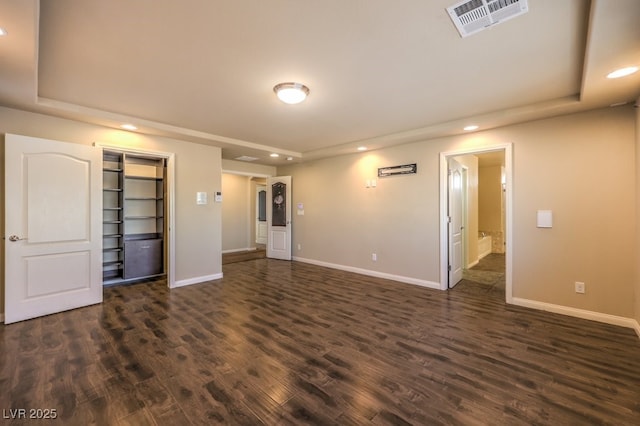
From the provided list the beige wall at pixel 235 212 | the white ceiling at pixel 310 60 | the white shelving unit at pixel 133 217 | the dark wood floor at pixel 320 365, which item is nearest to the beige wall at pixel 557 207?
the white ceiling at pixel 310 60

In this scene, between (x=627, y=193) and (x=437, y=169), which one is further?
(x=437, y=169)

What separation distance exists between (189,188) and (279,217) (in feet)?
8.81

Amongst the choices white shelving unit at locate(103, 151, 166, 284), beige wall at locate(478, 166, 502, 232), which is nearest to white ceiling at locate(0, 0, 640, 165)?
white shelving unit at locate(103, 151, 166, 284)

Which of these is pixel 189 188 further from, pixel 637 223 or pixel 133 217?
pixel 637 223

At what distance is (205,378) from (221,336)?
0.71m

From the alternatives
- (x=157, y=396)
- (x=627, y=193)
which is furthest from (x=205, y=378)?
(x=627, y=193)

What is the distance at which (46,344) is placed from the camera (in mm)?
2627

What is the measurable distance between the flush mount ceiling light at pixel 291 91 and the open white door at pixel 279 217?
4.00m

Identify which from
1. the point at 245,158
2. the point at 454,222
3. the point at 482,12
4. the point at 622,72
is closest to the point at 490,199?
the point at 454,222

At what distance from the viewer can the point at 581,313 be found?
10.8 ft

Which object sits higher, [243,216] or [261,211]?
[261,211]

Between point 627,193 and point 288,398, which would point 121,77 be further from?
point 627,193

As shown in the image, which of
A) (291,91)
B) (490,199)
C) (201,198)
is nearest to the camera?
(291,91)

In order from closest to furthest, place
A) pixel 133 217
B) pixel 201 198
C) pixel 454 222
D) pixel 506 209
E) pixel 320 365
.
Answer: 1. pixel 320 365
2. pixel 506 209
3. pixel 454 222
4. pixel 201 198
5. pixel 133 217
